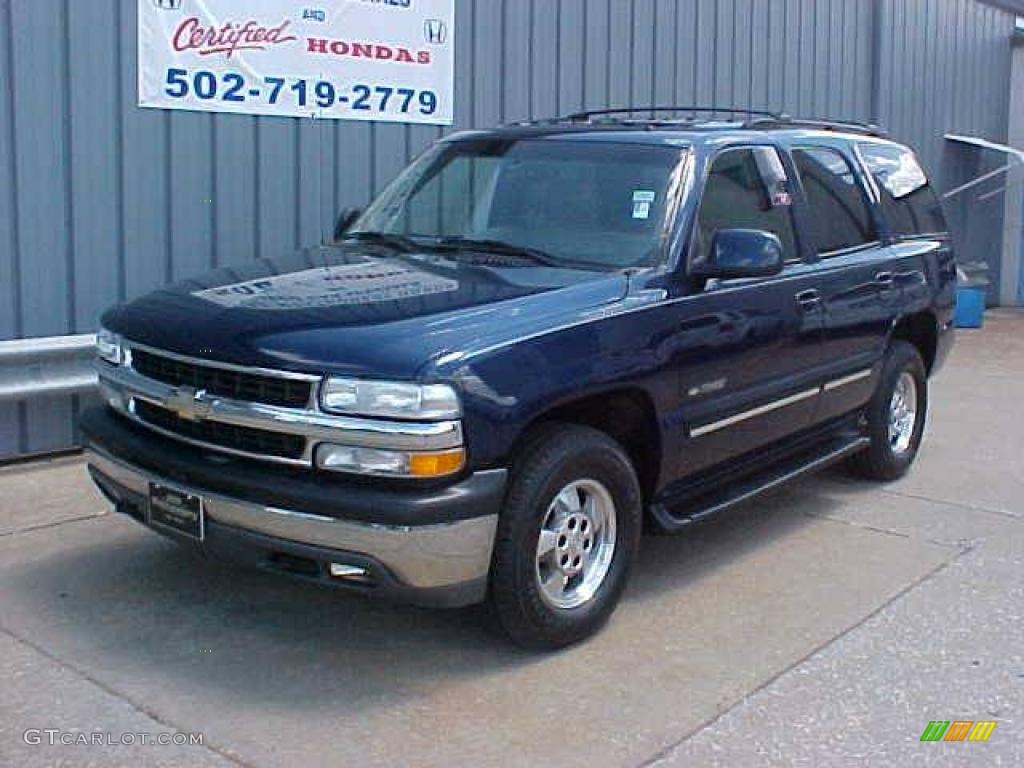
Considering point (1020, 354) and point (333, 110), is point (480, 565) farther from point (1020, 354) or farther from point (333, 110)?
point (1020, 354)

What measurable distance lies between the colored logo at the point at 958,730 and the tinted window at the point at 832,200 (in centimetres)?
270

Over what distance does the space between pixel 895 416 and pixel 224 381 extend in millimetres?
4319

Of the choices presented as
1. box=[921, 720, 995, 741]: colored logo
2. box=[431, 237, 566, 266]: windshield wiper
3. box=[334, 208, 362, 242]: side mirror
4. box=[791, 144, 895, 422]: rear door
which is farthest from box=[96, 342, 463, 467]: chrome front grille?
box=[791, 144, 895, 422]: rear door

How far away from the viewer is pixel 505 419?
13.8 feet

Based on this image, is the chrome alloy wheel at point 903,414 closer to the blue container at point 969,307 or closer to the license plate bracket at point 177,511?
the license plate bracket at point 177,511

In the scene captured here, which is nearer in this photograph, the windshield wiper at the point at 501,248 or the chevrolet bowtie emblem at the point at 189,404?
the chevrolet bowtie emblem at the point at 189,404

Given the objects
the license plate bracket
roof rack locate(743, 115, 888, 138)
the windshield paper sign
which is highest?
roof rack locate(743, 115, 888, 138)

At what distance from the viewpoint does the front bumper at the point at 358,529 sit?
403 centimetres

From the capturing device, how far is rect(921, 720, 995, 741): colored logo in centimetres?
407

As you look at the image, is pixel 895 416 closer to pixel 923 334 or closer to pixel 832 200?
pixel 923 334

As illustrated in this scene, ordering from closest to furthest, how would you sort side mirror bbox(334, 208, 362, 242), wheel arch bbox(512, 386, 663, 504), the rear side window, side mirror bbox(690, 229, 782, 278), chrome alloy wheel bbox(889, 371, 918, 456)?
wheel arch bbox(512, 386, 663, 504) < side mirror bbox(690, 229, 782, 278) < side mirror bbox(334, 208, 362, 242) < the rear side window < chrome alloy wheel bbox(889, 371, 918, 456)

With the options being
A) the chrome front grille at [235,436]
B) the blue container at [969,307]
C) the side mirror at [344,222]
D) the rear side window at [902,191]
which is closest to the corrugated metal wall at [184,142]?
the side mirror at [344,222]

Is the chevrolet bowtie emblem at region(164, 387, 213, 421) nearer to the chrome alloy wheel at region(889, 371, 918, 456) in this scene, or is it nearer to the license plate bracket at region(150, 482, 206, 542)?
the license plate bracket at region(150, 482, 206, 542)

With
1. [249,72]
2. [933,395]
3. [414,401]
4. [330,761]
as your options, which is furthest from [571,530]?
[933,395]
